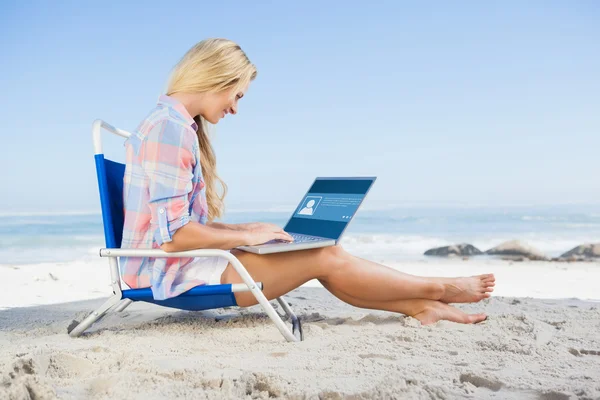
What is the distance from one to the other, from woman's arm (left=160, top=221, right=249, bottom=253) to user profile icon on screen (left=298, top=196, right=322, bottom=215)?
59 centimetres

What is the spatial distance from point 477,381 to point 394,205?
649 inches

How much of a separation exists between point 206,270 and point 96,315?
1.81ft

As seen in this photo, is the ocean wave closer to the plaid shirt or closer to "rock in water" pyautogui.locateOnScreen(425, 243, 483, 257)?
"rock in water" pyautogui.locateOnScreen(425, 243, 483, 257)

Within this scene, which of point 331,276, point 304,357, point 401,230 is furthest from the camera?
point 401,230

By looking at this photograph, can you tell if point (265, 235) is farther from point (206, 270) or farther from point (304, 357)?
point (304, 357)

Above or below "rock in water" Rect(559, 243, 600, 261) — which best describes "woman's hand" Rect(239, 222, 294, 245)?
above

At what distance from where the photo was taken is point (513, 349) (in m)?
2.56

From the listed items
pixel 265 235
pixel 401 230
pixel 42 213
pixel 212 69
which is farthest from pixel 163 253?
pixel 42 213

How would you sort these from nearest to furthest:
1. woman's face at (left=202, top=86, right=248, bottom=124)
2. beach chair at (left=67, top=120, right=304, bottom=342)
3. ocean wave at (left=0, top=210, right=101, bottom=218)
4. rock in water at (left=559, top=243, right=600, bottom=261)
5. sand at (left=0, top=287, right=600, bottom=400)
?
sand at (left=0, top=287, right=600, bottom=400) → beach chair at (left=67, top=120, right=304, bottom=342) → woman's face at (left=202, top=86, right=248, bottom=124) → rock in water at (left=559, top=243, right=600, bottom=261) → ocean wave at (left=0, top=210, right=101, bottom=218)

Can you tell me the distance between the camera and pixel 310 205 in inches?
120

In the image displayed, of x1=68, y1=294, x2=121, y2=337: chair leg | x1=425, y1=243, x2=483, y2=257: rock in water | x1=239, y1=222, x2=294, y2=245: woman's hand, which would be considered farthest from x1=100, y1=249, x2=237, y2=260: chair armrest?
x1=425, y1=243, x2=483, y2=257: rock in water

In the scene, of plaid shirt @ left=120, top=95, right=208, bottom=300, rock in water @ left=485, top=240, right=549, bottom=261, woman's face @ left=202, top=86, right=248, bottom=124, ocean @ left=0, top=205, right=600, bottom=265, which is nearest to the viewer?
plaid shirt @ left=120, top=95, right=208, bottom=300

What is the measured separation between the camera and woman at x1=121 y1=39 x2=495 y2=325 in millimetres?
2408

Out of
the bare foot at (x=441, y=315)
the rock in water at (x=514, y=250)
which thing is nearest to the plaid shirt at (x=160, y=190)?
the bare foot at (x=441, y=315)
